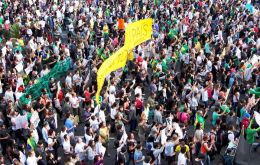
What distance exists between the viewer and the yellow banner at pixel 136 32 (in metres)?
13.0

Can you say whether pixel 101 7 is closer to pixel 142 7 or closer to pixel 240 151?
pixel 142 7

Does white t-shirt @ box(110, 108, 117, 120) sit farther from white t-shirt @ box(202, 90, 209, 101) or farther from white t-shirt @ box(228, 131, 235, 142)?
white t-shirt @ box(228, 131, 235, 142)

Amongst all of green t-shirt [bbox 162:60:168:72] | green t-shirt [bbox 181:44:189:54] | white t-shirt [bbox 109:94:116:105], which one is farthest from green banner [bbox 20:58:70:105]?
green t-shirt [bbox 181:44:189:54]

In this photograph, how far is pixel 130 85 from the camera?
1302 cm

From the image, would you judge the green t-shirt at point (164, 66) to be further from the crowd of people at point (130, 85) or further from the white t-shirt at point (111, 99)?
the white t-shirt at point (111, 99)

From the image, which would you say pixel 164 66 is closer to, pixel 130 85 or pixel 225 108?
pixel 130 85

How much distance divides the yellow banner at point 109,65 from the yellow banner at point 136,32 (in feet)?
2.85

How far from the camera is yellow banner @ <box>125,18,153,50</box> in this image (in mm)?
13039

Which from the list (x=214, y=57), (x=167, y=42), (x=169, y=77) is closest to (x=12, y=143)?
(x=169, y=77)

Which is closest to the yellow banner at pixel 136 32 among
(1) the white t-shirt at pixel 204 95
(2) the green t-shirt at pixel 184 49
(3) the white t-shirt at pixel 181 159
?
(2) the green t-shirt at pixel 184 49

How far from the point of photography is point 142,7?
2220 cm

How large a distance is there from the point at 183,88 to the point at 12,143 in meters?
5.51

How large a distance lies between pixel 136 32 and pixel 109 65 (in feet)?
8.77

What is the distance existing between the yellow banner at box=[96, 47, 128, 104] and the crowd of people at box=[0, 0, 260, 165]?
80 centimetres
